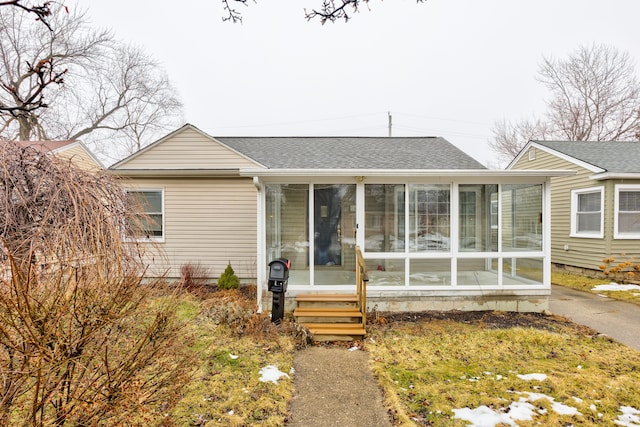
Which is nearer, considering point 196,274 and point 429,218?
point 429,218

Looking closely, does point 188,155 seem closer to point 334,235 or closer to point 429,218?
point 334,235

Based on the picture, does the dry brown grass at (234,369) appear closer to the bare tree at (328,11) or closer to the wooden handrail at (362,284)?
the wooden handrail at (362,284)

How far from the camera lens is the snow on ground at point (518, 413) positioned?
10.2 feet

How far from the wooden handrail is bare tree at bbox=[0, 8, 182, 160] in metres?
15.1

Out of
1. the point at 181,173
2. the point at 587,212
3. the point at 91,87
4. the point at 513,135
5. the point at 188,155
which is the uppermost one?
the point at 91,87

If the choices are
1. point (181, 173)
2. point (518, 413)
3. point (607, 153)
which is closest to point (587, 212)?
point (607, 153)

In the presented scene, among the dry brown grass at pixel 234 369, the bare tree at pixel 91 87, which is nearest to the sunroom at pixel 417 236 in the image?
the dry brown grass at pixel 234 369

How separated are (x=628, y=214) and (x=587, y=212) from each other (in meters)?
0.93

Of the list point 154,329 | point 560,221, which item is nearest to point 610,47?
point 560,221

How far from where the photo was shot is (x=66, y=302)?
2.13 m

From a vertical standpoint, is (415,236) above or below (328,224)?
below

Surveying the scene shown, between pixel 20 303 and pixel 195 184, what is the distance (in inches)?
281

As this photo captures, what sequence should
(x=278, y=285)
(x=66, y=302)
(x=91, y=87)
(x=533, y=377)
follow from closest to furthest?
(x=66, y=302)
(x=533, y=377)
(x=278, y=285)
(x=91, y=87)

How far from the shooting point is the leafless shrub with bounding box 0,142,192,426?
1996mm
